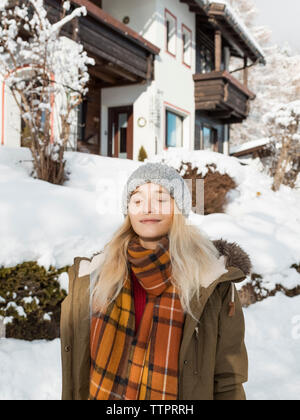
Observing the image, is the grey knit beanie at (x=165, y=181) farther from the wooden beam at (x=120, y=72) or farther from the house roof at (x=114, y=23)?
the wooden beam at (x=120, y=72)

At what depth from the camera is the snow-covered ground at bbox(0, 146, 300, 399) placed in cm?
302

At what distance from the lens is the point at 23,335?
3.24m

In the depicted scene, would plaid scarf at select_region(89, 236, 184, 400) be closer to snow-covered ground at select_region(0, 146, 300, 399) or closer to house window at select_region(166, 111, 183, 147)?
snow-covered ground at select_region(0, 146, 300, 399)

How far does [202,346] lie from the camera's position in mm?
1479

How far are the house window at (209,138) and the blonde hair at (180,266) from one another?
15.1 meters

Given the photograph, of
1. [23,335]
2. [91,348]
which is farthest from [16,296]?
[91,348]

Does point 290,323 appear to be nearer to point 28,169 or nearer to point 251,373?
point 251,373

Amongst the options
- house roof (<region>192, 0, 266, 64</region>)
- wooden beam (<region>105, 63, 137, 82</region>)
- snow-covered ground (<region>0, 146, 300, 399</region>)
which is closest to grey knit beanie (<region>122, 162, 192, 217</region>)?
snow-covered ground (<region>0, 146, 300, 399</region>)

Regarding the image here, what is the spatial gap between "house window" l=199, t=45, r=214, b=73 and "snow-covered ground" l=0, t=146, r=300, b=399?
956cm

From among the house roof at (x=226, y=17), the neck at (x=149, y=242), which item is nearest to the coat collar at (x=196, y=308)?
the neck at (x=149, y=242)

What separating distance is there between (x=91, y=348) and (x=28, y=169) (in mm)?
5161

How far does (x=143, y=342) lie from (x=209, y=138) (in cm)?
1651

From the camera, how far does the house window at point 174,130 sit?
13583 millimetres

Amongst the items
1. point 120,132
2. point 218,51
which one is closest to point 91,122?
point 120,132
